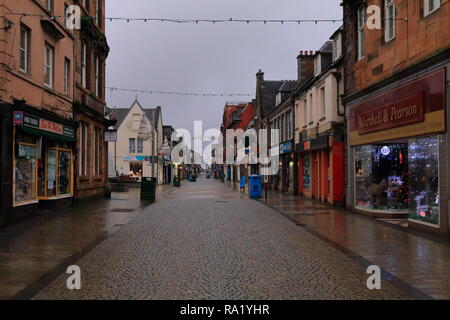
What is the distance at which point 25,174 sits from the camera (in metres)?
15.6

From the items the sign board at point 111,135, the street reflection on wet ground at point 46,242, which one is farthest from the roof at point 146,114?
the street reflection on wet ground at point 46,242

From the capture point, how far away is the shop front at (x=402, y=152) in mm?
12062

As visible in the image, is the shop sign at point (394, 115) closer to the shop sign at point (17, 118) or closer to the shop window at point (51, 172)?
the shop sign at point (17, 118)

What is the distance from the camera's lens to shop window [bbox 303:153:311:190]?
93.7ft

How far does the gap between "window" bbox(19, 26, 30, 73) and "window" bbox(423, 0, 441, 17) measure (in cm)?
1275

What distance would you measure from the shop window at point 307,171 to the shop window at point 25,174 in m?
17.2

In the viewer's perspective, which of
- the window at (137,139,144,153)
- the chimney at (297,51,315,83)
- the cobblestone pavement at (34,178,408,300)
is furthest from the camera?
the window at (137,139,144,153)

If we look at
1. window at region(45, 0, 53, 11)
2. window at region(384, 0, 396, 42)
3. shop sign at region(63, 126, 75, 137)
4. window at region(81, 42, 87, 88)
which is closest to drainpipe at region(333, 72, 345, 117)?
window at region(384, 0, 396, 42)

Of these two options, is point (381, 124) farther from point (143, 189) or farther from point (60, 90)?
point (143, 189)

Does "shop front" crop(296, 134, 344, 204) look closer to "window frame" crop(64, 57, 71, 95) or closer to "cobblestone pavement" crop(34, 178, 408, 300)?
"cobblestone pavement" crop(34, 178, 408, 300)

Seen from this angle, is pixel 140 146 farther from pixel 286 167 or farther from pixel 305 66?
pixel 305 66

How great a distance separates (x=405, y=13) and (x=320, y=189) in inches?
520

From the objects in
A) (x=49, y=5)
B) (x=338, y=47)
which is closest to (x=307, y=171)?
(x=338, y=47)
